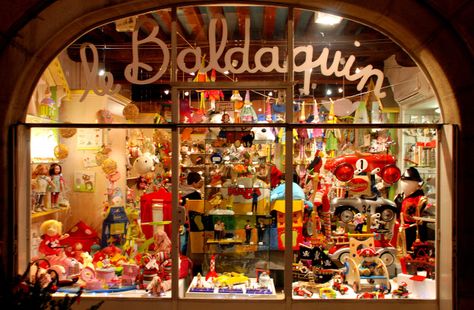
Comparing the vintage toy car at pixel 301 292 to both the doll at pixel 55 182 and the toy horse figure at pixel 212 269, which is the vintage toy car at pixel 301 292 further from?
the doll at pixel 55 182

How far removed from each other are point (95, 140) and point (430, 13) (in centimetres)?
386

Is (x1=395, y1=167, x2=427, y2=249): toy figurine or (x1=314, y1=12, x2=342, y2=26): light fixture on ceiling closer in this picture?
(x1=314, y1=12, x2=342, y2=26): light fixture on ceiling

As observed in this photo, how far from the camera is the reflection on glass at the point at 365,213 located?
4.60 meters

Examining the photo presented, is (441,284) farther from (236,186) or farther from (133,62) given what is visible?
(133,62)

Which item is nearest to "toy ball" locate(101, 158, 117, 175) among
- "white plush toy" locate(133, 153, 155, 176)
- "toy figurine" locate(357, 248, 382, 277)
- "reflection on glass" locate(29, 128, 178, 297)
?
"reflection on glass" locate(29, 128, 178, 297)

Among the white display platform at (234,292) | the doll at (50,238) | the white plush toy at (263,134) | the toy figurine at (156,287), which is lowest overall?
the white display platform at (234,292)

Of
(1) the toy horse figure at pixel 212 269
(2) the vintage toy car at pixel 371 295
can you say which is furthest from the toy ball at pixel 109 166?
(2) the vintage toy car at pixel 371 295

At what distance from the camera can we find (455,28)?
3.99 meters

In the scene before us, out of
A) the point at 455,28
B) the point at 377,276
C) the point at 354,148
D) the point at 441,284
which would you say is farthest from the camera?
the point at 354,148

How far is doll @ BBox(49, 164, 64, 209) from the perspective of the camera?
5.16 metres

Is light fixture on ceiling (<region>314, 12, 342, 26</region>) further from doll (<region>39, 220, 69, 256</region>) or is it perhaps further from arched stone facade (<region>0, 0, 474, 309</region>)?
doll (<region>39, 220, 69, 256</region>)

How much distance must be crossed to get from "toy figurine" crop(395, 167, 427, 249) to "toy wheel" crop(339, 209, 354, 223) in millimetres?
553

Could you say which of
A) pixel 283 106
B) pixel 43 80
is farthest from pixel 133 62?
pixel 283 106

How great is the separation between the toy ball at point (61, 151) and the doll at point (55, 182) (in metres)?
0.13
